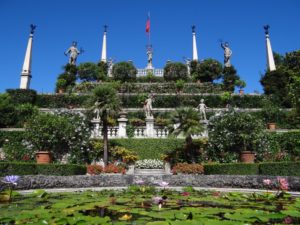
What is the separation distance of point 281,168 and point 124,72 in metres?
33.0

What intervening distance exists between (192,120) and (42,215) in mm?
14786

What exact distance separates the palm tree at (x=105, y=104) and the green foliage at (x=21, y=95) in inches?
630

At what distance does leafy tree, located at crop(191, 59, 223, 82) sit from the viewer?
44.6m

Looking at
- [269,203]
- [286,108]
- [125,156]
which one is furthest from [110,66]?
[269,203]

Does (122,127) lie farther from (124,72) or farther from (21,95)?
(124,72)

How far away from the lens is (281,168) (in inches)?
551

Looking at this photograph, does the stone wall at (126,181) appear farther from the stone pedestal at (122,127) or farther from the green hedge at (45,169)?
the stone pedestal at (122,127)

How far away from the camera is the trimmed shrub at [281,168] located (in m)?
13.6

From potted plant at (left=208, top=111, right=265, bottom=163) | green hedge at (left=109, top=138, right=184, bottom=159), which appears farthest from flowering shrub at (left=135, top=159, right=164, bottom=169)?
potted plant at (left=208, top=111, right=265, bottom=163)

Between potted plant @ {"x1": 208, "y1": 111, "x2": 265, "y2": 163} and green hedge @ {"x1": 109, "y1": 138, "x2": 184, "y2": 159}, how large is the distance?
269 centimetres

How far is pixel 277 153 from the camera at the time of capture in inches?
816


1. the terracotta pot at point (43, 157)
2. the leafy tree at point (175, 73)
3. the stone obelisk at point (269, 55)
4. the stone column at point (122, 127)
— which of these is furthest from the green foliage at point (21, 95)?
the stone obelisk at point (269, 55)

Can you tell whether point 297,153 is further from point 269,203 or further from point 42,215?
point 42,215

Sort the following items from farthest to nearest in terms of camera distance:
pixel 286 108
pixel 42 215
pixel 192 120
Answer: pixel 286 108, pixel 192 120, pixel 42 215
